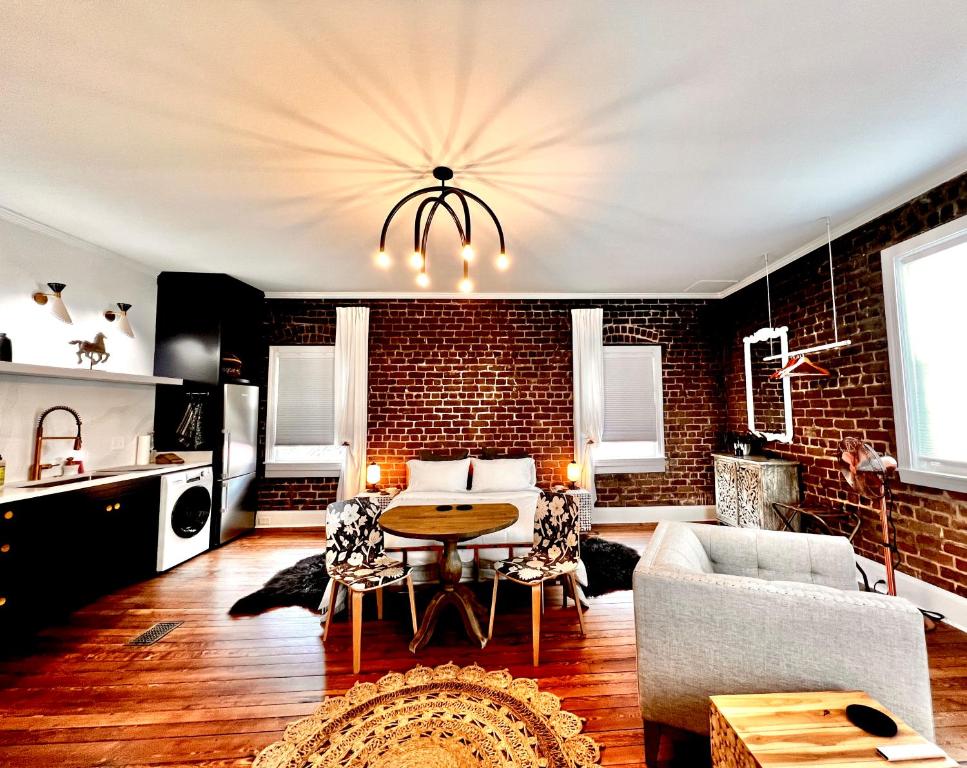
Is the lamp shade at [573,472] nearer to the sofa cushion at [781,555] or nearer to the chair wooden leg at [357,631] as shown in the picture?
the sofa cushion at [781,555]

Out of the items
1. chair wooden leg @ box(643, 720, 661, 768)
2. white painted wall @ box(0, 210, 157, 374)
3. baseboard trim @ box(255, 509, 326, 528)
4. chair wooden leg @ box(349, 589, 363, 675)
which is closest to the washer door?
baseboard trim @ box(255, 509, 326, 528)

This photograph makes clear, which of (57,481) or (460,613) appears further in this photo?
(57,481)

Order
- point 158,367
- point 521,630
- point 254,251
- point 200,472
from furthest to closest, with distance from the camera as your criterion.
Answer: point 158,367
point 200,472
point 254,251
point 521,630

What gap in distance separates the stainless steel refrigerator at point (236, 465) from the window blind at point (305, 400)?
304 mm

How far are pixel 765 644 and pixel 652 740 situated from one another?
0.63 metres

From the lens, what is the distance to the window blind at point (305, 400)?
16.6ft

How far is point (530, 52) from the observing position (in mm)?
1640

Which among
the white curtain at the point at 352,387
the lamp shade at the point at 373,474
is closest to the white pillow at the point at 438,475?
the lamp shade at the point at 373,474

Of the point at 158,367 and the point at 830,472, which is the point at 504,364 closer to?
the point at 830,472

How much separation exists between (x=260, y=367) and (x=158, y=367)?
1.01 metres

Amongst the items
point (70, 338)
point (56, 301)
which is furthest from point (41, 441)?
point (56, 301)

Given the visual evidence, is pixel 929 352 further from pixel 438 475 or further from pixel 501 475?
pixel 438 475

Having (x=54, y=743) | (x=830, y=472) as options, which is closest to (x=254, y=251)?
(x=54, y=743)

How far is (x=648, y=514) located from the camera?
16.8 feet
